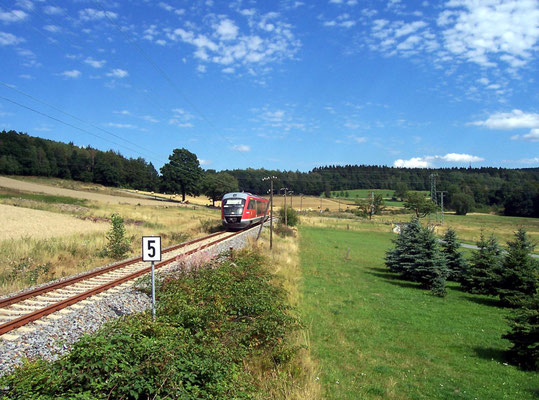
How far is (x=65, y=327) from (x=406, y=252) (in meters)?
20.5

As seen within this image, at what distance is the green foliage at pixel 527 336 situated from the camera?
1026cm

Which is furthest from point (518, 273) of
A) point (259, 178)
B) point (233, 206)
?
point (259, 178)

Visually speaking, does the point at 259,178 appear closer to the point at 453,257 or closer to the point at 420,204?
the point at 420,204

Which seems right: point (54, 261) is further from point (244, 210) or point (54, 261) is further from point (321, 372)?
point (244, 210)

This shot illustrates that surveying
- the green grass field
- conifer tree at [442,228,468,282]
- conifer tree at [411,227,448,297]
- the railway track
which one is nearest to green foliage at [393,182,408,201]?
conifer tree at [442,228,468,282]

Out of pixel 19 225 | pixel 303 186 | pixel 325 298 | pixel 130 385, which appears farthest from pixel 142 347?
pixel 303 186

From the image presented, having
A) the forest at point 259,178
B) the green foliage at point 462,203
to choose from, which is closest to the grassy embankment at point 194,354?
the forest at point 259,178

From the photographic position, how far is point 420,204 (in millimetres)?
84250

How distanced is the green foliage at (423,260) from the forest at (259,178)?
210 feet

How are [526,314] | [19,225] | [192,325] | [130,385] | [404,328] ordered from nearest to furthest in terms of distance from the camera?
1. [130,385]
2. [192,325]
3. [526,314]
4. [404,328]
5. [19,225]

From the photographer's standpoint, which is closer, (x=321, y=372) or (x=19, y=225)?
(x=321, y=372)

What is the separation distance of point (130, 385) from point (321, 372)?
578cm

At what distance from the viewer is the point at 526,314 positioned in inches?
407

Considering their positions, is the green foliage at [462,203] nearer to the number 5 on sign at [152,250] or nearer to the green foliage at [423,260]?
the green foliage at [423,260]
